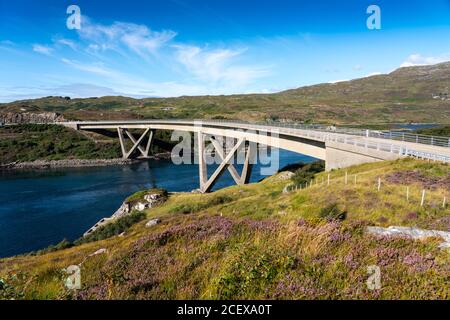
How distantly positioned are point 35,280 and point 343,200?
16.3 m

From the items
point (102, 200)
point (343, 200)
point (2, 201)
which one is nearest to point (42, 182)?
point (2, 201)

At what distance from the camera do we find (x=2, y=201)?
6050 cm

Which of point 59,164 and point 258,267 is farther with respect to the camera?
point 59,164

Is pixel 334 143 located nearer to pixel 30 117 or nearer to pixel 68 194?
pixel 68 194

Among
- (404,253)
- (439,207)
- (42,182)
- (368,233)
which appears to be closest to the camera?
(404,253)

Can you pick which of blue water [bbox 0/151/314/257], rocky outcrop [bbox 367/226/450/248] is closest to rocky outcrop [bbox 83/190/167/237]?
blue water [bbox 0/151/314/257]

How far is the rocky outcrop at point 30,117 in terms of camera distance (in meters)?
150

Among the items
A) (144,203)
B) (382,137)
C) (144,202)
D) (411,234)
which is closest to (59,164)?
(144,202)

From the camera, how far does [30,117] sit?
154250mm

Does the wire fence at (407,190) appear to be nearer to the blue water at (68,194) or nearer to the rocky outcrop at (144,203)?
the rocky outcrop at (144,203)

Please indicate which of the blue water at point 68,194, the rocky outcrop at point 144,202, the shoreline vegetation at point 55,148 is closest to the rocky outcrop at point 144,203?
the rocky outcrop at point 144,202

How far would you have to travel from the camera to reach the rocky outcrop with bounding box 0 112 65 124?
149625 mm

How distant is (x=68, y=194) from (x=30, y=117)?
11416 cm
